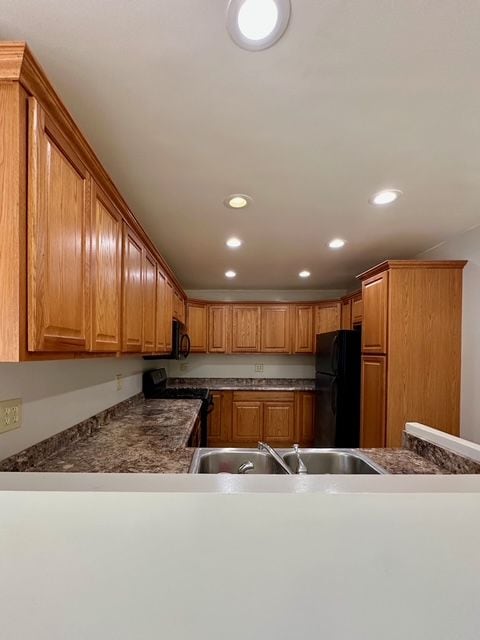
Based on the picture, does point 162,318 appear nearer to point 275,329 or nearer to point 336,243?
point 336,243

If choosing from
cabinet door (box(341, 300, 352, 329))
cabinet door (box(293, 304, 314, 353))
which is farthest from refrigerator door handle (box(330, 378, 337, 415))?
cabinet door (box(293, 304, 314, 353))

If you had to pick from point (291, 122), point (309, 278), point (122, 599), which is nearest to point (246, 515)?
point (122, 599)

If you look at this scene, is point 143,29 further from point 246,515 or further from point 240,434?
point 240,434

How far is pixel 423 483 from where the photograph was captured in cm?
71

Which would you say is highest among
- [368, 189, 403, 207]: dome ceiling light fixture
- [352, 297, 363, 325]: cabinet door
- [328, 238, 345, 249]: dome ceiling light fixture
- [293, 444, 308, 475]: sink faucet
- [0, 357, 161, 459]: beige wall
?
[368, 189, 403, 207]: dome ceiling light fixture

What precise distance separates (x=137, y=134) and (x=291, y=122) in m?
0.68

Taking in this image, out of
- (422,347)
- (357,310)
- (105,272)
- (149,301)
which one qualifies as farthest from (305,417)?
(105,272)

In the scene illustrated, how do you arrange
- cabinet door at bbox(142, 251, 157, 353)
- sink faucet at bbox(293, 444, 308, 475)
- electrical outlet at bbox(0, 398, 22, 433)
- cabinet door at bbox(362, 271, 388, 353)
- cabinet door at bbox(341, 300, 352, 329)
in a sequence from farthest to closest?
cabinet door at bbox(341, 300, 352, 329)
cabinet door at bbox(362, 271, 388, 353)
cabinet door at bbox(142, 251, 157, 353)
sink faucet at bbox(293, 444, 308, 475)
electrical outlet at bbox(0, 398, 22, 433)

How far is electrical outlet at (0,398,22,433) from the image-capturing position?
120cm

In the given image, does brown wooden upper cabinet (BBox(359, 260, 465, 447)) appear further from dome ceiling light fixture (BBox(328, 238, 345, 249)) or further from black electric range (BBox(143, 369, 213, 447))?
black electric range (BBox(143, 369, 213, 447))

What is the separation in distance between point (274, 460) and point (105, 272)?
137 cm

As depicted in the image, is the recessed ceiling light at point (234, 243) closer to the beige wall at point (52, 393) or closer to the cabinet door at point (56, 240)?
the beige wall at point (52, 393)

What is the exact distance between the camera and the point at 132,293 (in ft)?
5.93

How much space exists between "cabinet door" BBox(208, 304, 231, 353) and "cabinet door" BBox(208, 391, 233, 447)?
0.68m
